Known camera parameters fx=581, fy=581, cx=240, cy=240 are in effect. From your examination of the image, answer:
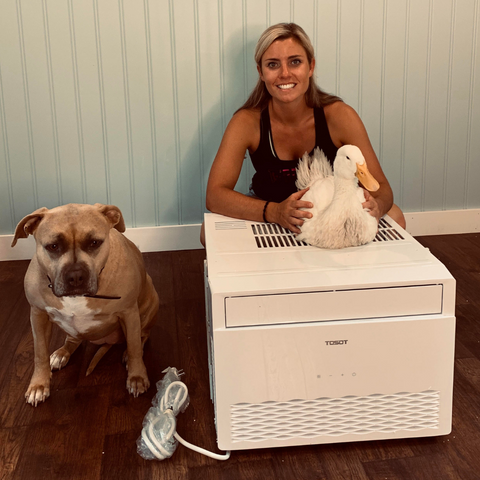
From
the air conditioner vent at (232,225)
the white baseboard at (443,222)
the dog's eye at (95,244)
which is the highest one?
the dog's eye at (95,244)

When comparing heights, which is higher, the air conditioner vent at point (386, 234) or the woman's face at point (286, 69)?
the woman's face at point (286, 69)

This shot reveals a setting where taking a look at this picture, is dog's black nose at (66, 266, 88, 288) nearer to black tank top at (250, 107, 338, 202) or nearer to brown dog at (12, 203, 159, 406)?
brown dog at (12, 203, 159, 406)

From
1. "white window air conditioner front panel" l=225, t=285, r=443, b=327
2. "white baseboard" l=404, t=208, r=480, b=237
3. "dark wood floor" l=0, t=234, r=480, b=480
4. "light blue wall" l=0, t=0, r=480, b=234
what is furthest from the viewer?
"white baseboard" l=404, t=208, r=480, b=237

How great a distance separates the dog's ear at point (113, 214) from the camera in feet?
4.71

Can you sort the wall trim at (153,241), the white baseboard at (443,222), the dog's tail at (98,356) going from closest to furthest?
1. the dog's tail at (98,356)
2. the wall trim at (153,241)
3. the white baseboard at (443,222)

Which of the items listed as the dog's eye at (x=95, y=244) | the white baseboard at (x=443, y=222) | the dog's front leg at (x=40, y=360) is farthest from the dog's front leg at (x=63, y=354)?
the white baseboard at (x=443, y=222)

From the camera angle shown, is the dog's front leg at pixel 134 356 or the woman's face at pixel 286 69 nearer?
the dog's front leg at pixel 134 356

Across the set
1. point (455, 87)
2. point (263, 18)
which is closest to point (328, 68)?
point (263, 18)

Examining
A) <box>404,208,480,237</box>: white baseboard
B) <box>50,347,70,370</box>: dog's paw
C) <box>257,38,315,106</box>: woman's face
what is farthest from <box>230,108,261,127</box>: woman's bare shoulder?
<box>404,208,480,237</box>: white baseboard

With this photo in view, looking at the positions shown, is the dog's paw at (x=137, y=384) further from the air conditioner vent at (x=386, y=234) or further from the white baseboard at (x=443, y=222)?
the white baseboard at (x=443, y=222)

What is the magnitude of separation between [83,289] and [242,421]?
46 centimetres

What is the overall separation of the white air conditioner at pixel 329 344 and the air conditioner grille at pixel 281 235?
0.16 feet

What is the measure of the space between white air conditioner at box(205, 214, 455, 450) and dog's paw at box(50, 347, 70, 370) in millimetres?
635

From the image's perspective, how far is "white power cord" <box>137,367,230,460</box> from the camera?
1.30 m
